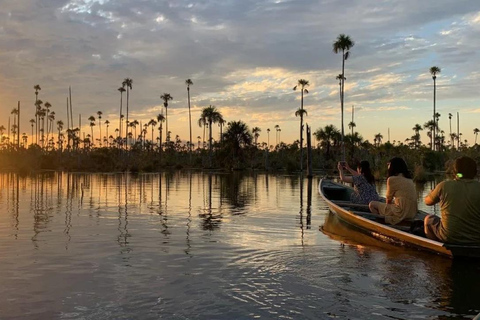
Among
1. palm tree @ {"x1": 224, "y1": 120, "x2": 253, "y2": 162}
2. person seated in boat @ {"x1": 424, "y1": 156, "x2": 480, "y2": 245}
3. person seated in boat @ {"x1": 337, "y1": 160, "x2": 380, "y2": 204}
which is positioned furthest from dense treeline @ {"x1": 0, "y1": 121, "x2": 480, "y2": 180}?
person seated in boat @ {"x1": 424, "y1": 156, "x2": 480, "y2": 245}

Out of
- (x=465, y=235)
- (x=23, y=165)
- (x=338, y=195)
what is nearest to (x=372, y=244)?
(x=465, y=235)

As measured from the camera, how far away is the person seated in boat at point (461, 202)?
7.63 m

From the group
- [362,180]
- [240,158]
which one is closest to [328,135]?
[240,158]

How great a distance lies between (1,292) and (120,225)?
6356mm

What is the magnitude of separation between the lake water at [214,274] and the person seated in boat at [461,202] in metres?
0.54

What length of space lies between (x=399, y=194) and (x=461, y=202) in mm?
2408

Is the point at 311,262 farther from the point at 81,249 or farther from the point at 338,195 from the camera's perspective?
the point at 338,195

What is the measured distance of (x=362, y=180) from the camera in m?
13.0

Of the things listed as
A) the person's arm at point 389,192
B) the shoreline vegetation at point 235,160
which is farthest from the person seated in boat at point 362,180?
the shoreline vegetation at point 235,160

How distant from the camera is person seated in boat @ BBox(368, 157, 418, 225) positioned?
9.88 metres

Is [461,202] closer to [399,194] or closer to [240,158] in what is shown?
[399,194]

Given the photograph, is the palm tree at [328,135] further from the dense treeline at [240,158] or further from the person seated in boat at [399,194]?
the person seated in boat at [399,194]

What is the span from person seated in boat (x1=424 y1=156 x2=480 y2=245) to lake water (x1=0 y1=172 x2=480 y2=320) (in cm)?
54

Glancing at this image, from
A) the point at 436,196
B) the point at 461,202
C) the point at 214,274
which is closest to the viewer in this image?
the point at 214,274
